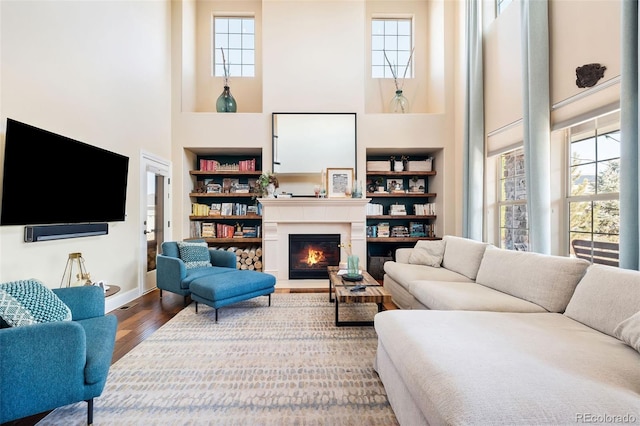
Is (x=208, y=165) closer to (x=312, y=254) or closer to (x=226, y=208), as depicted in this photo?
(x=226, y=208)

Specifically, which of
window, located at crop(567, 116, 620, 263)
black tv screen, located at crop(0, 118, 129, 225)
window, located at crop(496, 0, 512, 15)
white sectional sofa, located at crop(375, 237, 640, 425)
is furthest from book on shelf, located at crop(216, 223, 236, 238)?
window, located at crop(496, 0, 512, 15)

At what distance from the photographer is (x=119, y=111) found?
3430 millimetres

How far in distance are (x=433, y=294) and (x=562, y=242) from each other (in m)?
1.67

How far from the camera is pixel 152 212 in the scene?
13.8 ft

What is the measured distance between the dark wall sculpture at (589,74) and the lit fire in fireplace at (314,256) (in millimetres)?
3717

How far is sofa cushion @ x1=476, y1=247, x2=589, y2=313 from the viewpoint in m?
2.05

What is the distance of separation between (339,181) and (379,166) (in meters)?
0.85

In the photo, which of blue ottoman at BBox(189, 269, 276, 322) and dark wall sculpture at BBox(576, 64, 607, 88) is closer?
dark wall sculpture at BBox(576, 64, 607, 88)

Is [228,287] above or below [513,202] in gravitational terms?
below

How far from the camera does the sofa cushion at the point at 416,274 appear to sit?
3131 mm

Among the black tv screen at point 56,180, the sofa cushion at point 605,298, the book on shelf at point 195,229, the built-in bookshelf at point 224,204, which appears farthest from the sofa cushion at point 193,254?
the sofa cushion at point 605,298

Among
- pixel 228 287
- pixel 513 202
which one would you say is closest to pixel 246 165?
pixel 228 287

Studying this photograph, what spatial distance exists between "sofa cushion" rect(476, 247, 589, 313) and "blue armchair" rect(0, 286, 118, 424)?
288 centimetres

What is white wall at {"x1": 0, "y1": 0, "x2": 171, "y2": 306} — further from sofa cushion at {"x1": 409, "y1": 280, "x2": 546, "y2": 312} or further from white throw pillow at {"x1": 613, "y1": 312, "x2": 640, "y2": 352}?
white throw pillow at {"x1": 613, "y1": 312, "x2": 640, "y2": 352}
